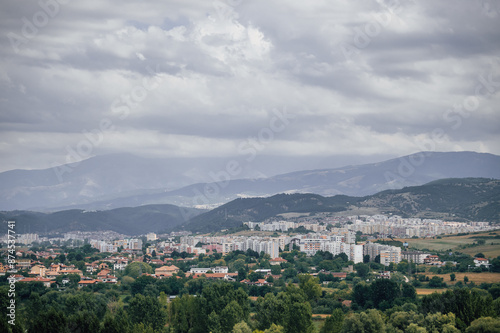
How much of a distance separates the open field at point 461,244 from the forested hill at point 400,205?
4304 cm

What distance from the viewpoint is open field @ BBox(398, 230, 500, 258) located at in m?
76.1

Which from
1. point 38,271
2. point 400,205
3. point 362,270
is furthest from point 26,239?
point 362,270

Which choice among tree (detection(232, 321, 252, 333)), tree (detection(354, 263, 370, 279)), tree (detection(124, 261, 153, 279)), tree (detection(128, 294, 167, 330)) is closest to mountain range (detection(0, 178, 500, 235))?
tree (detection(354, 263, 370, 279))

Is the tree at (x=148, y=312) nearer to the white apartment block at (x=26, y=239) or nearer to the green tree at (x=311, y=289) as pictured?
the green tree at (x=311, y=289)

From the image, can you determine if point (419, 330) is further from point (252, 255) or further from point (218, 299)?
point (252, 255)

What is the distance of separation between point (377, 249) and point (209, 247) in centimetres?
3003

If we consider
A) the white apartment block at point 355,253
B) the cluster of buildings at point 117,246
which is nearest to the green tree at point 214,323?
the white apartment block at point 355,253

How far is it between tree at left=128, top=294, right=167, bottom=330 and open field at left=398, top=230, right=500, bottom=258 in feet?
141

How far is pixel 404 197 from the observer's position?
17238 centimetres

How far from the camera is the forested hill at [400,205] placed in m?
149

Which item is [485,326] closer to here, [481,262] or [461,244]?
[481,262]

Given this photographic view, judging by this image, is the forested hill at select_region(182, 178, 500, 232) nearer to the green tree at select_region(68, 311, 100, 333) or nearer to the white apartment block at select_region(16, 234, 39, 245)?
the white apartment block at select_region(16, 234, 39, 245)

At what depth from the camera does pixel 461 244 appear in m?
85.1

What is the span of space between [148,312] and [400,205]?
134 metres
